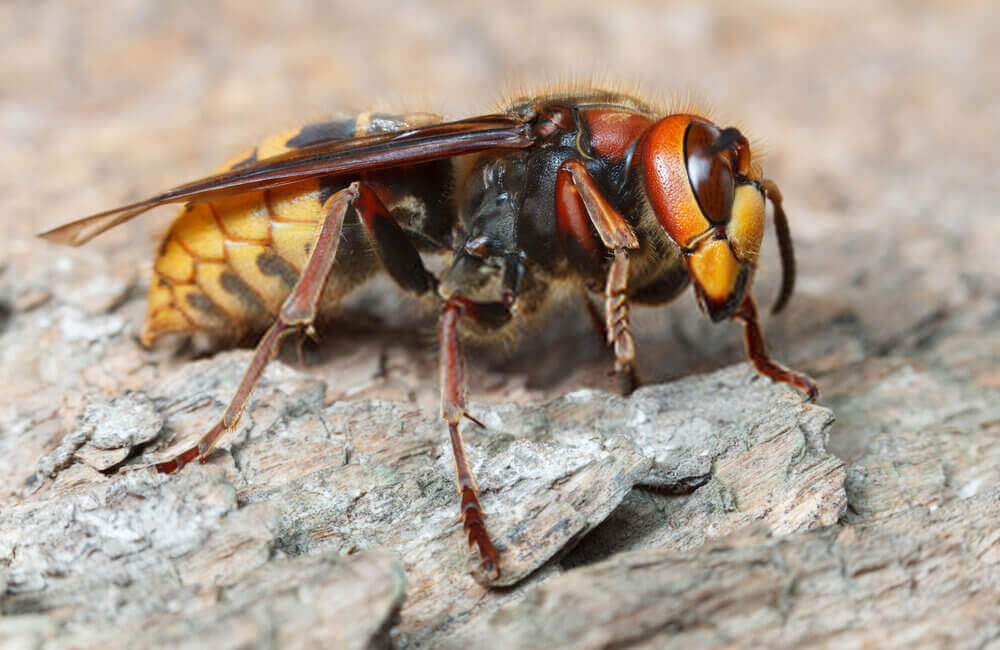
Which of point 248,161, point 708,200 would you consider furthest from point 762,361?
point 248,161

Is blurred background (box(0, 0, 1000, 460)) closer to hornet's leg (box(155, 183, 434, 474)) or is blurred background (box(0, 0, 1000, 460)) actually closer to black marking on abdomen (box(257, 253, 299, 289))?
black marking on abdomen (box(257, 253, 299, 289))

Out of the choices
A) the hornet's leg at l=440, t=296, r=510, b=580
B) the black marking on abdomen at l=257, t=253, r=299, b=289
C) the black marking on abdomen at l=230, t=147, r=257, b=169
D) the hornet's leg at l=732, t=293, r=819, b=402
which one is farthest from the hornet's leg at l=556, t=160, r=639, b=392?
the black marking on abdomen at l=230, t=147, r=257, b=169

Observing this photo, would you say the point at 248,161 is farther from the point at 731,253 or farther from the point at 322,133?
the point at 731,253

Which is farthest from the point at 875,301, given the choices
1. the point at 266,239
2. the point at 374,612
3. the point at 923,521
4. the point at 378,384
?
the point at 374,612

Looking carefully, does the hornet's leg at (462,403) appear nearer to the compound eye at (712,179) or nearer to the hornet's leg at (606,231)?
the hornet's leg at (606,231)

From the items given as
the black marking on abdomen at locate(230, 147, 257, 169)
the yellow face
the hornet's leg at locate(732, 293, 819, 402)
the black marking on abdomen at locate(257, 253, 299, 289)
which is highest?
the black marking on abdomen at locate(230, 147, 257, 169)

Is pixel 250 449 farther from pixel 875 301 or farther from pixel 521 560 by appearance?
pixel 875 301
